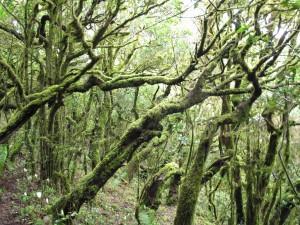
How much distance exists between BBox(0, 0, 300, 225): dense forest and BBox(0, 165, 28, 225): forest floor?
0.03m

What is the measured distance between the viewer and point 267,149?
340 inches

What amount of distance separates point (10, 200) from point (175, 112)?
471cm

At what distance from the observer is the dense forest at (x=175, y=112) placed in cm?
663

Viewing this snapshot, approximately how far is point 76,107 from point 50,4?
5634mm

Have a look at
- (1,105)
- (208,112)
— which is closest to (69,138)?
(1,105)

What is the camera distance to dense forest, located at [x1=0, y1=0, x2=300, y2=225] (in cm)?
663

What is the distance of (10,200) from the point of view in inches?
359

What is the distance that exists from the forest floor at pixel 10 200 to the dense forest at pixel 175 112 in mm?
29

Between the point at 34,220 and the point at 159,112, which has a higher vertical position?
the point at 159,112

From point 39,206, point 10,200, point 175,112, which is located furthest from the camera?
point 10,200

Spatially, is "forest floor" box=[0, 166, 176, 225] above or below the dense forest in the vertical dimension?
below

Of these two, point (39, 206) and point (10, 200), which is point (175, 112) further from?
point (10, 200)

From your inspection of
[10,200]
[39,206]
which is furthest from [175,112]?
[10,200]

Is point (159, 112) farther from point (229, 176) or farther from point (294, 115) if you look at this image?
point (294, 115)
